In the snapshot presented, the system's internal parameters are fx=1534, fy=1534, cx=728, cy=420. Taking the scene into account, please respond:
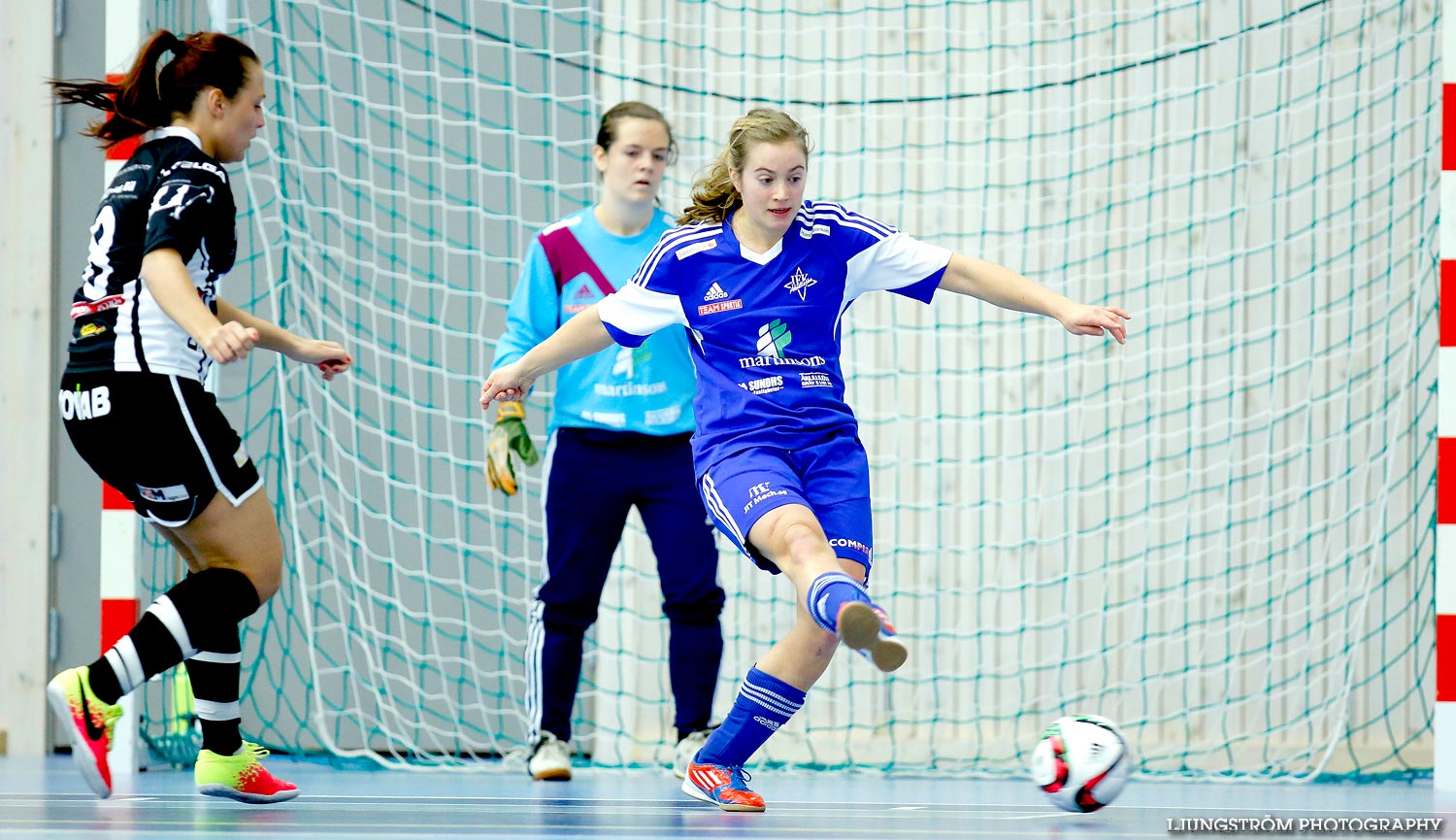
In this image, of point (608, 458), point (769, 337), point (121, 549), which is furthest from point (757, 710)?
point (121, 549)

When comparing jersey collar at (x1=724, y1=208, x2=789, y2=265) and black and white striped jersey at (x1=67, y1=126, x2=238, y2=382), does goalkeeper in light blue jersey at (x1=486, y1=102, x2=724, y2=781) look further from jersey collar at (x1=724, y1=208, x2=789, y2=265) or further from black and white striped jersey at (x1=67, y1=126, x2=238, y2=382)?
black and white striped jersey at (x1=67, y1=126, x2=238, y2=382)

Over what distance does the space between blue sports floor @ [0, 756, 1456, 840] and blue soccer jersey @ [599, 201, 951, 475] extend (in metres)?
0.76

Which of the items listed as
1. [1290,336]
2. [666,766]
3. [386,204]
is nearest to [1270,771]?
[1290,336]

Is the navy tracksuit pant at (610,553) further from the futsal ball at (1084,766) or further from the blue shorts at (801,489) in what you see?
the futsal ball at (1084,766)

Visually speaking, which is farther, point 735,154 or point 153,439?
point 735,154

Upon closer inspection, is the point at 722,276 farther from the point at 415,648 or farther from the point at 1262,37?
the point at 1262,37

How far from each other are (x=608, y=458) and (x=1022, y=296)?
1286 mm

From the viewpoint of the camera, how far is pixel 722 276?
10.5 feet

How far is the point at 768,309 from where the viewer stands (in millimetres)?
3145

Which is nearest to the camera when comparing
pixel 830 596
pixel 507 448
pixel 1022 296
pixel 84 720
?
pixel 830 596

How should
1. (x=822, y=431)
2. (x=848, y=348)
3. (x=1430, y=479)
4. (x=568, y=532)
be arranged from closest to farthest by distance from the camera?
(x=822, y=431), (x=568, y=532), (x=1430, y=479), (x=848, y=348)

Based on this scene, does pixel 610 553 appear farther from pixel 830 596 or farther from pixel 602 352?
pixel 830 596

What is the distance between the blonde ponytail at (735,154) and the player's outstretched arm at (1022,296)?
0.42 metres

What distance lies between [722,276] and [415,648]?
228 centimetres
